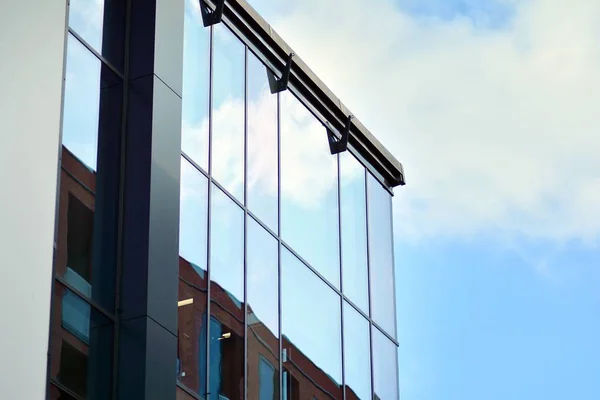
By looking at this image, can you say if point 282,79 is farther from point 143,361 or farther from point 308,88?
point 143,361

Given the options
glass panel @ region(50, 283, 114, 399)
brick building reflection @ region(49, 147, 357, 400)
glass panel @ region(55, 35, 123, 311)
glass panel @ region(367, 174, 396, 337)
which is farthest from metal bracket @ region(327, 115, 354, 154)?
glass panel @ region(50, 283, 114, 399)

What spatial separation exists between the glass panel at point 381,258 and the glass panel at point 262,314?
5.17m

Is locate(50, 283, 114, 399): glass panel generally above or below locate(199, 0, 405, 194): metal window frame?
below

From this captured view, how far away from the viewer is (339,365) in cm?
2633

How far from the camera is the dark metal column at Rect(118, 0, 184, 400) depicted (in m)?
18.0

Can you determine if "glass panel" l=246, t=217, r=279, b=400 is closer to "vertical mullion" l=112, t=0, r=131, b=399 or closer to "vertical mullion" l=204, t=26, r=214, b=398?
"vertical mullion" l=204, t=26, r=214, b=398

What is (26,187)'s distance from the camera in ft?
51.1

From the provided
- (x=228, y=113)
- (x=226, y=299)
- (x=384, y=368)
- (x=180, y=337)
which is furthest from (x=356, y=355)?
(x=180, y=337)

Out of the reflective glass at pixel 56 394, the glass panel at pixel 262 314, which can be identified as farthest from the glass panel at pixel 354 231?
the reflective glass at pixel 56 394

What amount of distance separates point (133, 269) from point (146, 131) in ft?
7.54

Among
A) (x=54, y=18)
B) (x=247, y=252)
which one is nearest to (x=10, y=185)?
(x=54, y=18)

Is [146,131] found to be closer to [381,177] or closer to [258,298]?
[258,298]

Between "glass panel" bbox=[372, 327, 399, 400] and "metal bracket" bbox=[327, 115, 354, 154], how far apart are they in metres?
4.24

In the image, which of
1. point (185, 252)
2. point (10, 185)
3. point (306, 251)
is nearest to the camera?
point (10, 185)
